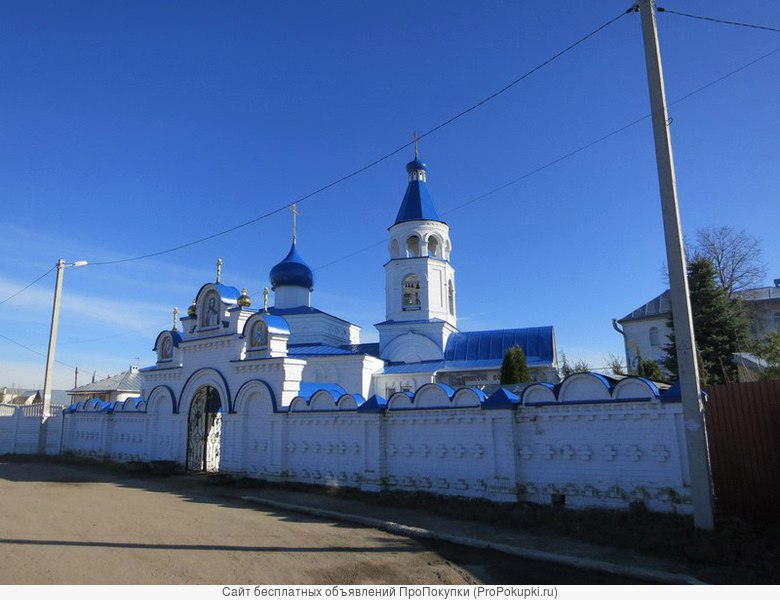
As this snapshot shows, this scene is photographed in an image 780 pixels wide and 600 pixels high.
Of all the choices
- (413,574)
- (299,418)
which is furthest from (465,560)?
(299,418)

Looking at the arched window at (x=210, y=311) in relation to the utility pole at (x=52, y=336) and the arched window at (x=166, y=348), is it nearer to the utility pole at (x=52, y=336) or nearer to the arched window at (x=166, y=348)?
the arched window at (x=166, y=348)

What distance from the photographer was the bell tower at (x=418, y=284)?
21.9 metres

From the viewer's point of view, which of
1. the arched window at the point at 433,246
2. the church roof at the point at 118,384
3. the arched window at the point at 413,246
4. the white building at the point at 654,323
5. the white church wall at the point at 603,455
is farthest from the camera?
the church roof at the point at 118,384

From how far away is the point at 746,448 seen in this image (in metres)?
7.87

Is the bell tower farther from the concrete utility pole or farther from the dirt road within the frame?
the concrete utility pole

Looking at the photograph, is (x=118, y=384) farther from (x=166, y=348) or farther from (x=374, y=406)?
(x=374, y=406)

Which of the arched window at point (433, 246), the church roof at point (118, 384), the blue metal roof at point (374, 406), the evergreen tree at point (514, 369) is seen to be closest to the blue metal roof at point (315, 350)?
the arched window at point (433, 246)

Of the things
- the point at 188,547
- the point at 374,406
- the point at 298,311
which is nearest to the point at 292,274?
the point at 298,311

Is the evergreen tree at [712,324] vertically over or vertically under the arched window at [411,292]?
under

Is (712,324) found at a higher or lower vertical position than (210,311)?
higher

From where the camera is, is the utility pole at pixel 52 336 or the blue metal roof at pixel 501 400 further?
the utility pole at pixel 52 336

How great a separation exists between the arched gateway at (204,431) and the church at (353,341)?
106 millimetres

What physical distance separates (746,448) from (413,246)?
1688cm

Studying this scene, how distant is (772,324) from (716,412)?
97.9 ft
